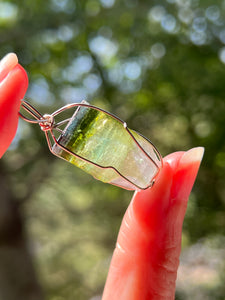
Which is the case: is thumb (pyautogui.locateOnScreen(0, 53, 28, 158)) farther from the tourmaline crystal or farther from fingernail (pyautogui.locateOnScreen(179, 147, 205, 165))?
fingernail (pyautogui.locateOnScreen(179, 147, 205, 165))

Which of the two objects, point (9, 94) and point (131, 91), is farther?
point (131, 91)

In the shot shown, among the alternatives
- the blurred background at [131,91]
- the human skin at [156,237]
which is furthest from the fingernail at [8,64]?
the blurred background at [131,91]

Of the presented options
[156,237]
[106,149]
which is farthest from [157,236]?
[106,149]

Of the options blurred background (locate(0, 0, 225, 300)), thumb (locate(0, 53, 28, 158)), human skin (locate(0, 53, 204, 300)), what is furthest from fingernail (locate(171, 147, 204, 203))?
blurred background (locate(0, 0, 225, 300))

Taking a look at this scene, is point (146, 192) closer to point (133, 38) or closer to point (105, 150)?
point (105, 150)

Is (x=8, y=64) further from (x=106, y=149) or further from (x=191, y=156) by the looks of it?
(x=191, y=156)

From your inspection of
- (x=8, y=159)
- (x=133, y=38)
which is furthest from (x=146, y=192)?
(x=8, y=159)
